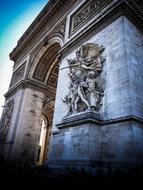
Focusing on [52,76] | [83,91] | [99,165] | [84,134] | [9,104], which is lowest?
[99,165]

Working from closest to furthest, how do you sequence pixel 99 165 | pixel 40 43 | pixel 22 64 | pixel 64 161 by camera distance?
pixel 99 165, pixel 64 161, pixel 40 43, pixel 22 64

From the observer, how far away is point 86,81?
283 inches

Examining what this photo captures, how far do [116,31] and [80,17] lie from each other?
3.92m

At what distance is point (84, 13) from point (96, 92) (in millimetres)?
5727

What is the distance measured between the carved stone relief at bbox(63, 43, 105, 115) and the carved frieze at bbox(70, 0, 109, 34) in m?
2.22

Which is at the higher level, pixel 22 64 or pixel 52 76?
pixel 22 64

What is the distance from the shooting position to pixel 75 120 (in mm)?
6484

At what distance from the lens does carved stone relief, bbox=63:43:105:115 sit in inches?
262

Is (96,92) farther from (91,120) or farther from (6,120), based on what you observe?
(6,120)

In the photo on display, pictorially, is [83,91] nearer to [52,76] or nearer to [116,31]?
[116,31]

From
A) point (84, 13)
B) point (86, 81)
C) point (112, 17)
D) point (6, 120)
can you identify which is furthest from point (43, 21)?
point (86, 81)

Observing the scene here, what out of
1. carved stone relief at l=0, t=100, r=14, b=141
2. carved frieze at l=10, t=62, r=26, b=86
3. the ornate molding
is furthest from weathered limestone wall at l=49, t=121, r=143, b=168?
carved frieze at l=10, t=62, r=26, b=86

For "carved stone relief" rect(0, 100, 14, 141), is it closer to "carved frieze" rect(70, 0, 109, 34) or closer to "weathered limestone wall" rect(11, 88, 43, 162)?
"weathered limestone wall" rect(11, 88, 43, 162)

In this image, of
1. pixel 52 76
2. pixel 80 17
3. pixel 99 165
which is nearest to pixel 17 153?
pixel 52 76
